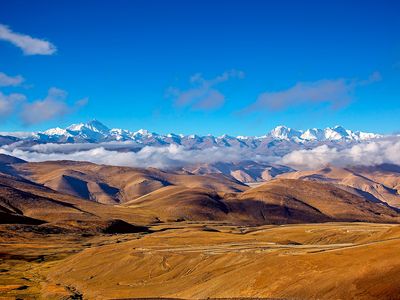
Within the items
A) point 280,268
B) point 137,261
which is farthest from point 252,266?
point 137,261

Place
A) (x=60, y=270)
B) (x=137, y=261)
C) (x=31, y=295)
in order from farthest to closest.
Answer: (x=60, y=270) < (x=137, y=261) < (x=31, y=295)

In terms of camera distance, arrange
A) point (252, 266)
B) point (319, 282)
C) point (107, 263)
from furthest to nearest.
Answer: point (107, 263) < point (252, 266) < point (319, 282)

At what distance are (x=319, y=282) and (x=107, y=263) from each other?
8339 cm

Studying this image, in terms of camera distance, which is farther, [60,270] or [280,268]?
[60,270]

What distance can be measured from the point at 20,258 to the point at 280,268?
138729 mm

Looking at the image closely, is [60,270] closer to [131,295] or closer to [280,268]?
[131,295]

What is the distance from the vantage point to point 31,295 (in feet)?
370

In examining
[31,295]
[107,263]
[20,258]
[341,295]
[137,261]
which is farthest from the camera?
[20,258]

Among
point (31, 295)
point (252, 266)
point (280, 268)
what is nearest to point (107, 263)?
point (31, 295)

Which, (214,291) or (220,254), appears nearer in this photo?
(214,291)

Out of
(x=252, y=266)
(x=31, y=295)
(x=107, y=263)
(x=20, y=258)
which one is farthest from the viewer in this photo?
(x=20, y=258)

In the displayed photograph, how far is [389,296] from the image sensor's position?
64500 millimetres

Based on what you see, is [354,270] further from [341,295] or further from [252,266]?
[252,266]

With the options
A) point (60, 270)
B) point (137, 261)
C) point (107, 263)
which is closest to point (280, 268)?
point (137, 261)
